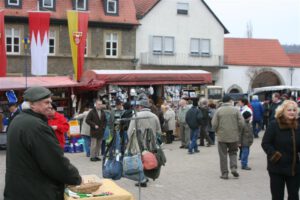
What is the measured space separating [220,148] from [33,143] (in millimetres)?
7207

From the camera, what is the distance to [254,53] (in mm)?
40500

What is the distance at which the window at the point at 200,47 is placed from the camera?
35.2m

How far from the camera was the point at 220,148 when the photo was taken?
10.7 metres

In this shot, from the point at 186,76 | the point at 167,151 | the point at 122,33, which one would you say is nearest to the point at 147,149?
the point at 167,151

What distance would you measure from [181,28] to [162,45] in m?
1.96

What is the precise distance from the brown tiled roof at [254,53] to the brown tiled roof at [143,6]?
785 centimetres

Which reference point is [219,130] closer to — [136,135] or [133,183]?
[133,183]

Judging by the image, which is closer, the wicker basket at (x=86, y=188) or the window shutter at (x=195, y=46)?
the wicker basket at (x=86, y=188)

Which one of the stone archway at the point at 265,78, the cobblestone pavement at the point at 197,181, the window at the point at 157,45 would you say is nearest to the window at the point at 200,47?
the window at the point at 157,45

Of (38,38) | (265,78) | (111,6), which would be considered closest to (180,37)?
Result: (111,6)

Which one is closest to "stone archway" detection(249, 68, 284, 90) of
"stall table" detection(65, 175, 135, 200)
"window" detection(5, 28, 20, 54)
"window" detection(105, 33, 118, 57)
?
"window" detection(105, 33, 118, 57)

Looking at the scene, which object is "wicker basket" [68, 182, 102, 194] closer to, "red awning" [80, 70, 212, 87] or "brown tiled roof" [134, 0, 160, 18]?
"red awning" [80, 70, 212, 87]

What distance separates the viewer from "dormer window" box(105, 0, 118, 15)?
107ft

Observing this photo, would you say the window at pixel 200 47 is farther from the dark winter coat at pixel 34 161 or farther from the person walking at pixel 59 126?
the dark winter coat at pixel 34 161
